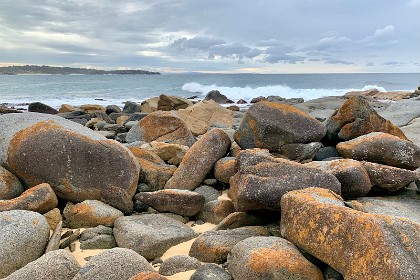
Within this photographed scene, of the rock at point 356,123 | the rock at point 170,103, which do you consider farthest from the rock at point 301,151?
the rock at point 170,103

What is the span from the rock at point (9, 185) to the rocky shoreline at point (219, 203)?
0.01 m

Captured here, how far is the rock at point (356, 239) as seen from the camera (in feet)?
8.36

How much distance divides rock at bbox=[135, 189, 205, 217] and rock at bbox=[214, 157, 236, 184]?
719mm

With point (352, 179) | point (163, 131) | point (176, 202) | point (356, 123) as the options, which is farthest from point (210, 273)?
point (163, 131)

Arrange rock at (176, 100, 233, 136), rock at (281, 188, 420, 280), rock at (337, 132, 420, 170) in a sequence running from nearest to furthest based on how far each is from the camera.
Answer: rock at (281, 188, 420, 280)
rock at (337, 132, 420, 170)
rock at (176, 100, 233, 136)

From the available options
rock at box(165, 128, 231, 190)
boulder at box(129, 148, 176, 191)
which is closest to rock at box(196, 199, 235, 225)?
rock at box(165, 128, 231, 190)

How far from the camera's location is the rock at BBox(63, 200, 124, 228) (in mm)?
4473

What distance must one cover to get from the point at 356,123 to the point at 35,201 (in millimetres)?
4490

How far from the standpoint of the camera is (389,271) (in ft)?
8.20

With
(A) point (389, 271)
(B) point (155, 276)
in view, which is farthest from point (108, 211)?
(A) point (389, 271)

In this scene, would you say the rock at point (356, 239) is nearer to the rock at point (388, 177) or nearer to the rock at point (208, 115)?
the rock at point (388, 177)

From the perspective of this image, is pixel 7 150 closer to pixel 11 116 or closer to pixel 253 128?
pixel 11 116

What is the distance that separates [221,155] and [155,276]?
314 cm

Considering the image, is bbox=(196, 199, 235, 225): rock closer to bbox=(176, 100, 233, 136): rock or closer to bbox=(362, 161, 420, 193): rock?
bbox=(362, 161, 420, 193): rock
